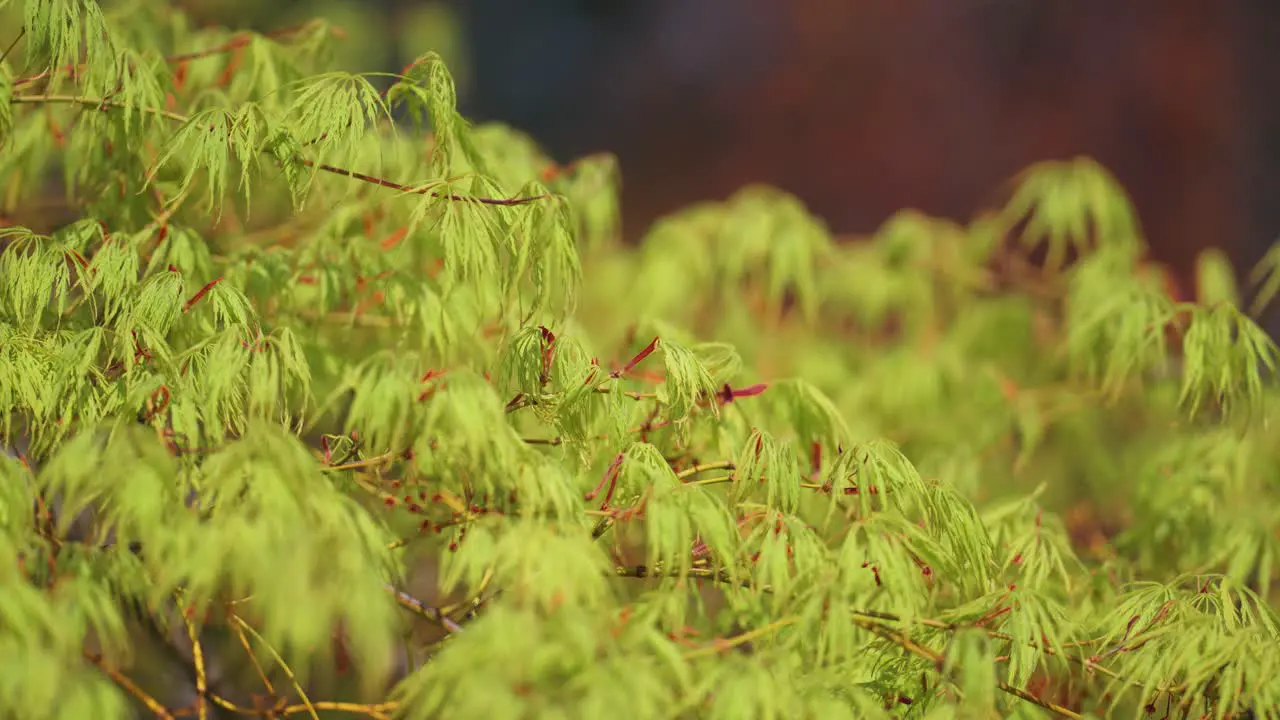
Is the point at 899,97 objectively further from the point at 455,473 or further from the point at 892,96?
the point at 455,473

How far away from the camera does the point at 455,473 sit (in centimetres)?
128

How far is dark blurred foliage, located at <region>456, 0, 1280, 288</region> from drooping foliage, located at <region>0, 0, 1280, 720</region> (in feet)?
7.17

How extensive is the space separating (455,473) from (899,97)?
Result: 3.70 meters

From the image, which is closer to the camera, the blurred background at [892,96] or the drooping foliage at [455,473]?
the drooping foliage at [455,473]

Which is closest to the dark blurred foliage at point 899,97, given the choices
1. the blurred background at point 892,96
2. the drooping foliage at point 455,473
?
the blurred background at point 892,96

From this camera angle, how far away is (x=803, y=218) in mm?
2266

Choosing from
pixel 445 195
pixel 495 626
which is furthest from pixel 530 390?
pixel 495 626

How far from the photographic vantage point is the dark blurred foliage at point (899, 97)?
3.86 m

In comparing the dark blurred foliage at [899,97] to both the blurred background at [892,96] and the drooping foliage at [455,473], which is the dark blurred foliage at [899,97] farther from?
the drooping foliage at [455,473]

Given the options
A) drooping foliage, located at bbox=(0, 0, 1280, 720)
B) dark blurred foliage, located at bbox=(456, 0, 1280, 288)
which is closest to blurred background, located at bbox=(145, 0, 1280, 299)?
dark blurred foliage, located at bbox=(456, 0, 1280, 288)

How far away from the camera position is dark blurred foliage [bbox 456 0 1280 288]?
12.7ft

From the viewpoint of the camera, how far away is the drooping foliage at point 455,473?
1.08 m

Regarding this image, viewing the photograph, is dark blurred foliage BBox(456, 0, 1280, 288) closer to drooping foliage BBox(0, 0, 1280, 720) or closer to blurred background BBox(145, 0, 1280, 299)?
blurred background BBox(145, 0, 1280, 299)

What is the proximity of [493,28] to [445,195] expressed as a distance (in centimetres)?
378
